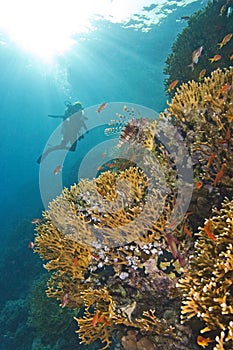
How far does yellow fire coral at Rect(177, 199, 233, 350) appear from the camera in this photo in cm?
233

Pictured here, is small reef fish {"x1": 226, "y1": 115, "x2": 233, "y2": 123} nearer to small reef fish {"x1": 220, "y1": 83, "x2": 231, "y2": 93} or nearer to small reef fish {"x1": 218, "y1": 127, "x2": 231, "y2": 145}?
small reef fish {"x1": 218, "y1": 127, "x2": 231, "y2": 145}

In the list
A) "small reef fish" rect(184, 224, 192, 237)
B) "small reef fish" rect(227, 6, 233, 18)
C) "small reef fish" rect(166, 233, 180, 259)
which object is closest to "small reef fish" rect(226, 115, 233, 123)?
"small reef fish" rect(184, 224, 192, 237)

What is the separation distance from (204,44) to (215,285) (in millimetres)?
8599

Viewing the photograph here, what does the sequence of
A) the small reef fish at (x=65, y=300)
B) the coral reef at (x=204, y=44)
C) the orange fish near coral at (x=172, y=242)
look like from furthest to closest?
the coral reef at (x=204, y=44) < the small reef fish at (x=65, y=300) < the orange fish near coral at (x=172, y=242)

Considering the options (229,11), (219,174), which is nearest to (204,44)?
(229,11)

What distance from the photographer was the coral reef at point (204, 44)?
8445 mm

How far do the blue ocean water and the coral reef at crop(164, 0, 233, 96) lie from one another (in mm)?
12137

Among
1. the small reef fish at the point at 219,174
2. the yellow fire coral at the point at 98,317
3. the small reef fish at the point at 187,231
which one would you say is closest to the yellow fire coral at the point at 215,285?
the small reef fish at the point at 219,174

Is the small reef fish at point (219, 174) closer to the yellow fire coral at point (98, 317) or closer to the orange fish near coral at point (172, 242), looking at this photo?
the orange fish near coral at point (172, 242)

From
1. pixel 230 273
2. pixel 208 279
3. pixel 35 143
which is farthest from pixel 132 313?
pixel 35 143

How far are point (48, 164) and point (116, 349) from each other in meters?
51.5

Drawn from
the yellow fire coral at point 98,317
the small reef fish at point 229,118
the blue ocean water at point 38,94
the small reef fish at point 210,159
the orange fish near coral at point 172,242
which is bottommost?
the yellow fire coral at point 98,317

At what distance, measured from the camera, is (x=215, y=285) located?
7.86 feet

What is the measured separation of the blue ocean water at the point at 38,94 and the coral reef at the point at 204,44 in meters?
12.1
